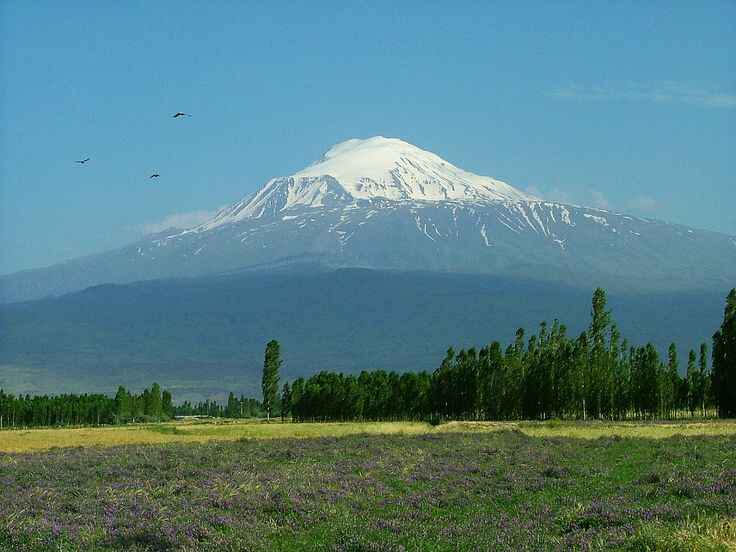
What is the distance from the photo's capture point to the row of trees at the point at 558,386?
94.7 m

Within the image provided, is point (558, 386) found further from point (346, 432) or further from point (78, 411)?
point (78, 411)

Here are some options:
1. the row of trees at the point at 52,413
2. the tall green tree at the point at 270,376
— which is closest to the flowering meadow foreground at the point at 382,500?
the tall green tree at the point at 270,376

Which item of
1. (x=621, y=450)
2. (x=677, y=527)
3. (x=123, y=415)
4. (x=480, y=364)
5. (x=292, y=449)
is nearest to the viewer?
(x=677, y=527)

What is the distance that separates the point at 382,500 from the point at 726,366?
65.5 m

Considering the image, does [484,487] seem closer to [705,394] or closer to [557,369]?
[557,369]

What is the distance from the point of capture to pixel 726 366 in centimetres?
8412

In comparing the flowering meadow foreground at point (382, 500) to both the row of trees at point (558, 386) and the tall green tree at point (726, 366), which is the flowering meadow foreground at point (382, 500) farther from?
the row of trees at point (558, 386)

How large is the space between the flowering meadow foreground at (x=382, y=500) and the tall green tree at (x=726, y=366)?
1749 inches

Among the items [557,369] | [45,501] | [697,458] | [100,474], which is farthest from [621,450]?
[557,369]

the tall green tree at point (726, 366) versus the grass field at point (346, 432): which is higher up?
the tall green tree at point (726, 366)

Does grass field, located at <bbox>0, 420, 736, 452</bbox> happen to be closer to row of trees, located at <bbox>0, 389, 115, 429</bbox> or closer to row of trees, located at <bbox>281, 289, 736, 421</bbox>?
row of trees, located at <bbox>281, 289, 736, 421</bbox>

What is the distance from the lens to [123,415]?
141 metres

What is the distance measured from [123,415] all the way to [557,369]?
68.9m

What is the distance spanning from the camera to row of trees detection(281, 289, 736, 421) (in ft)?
311
